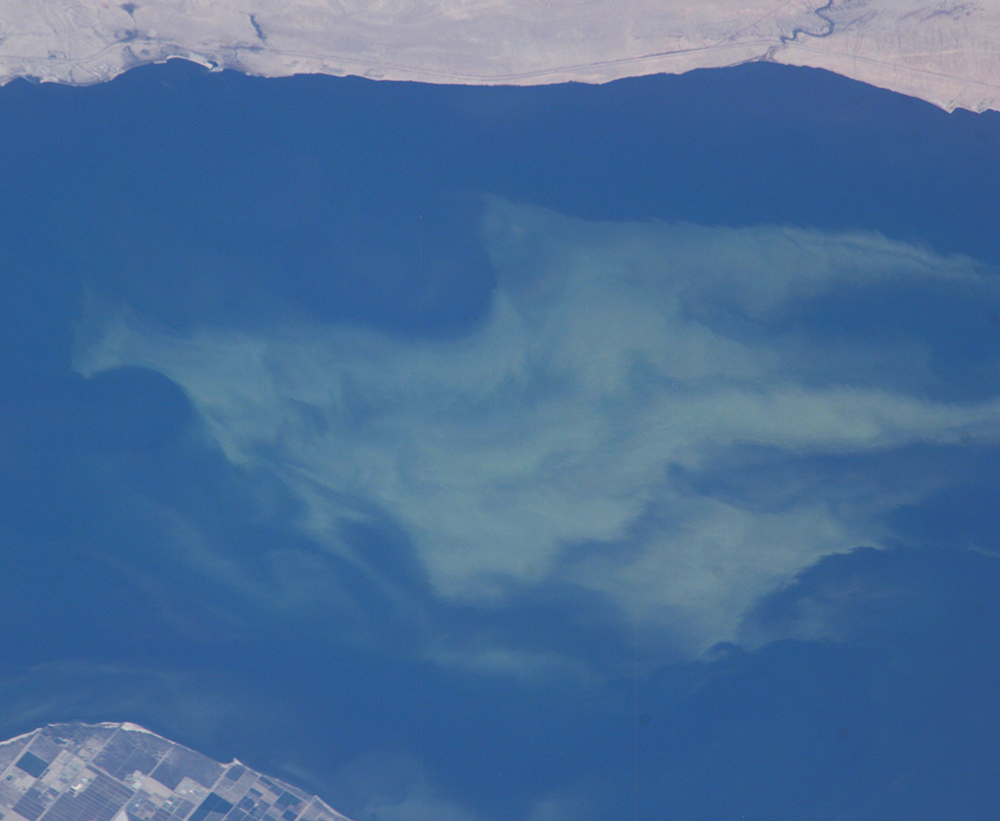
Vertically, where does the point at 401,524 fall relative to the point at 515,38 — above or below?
below

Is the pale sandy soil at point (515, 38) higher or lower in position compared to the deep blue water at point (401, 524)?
higher

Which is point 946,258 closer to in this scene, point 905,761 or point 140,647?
point 905,761

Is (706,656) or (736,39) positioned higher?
(736,39)

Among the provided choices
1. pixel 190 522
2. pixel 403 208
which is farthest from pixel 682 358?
pixel 190 522

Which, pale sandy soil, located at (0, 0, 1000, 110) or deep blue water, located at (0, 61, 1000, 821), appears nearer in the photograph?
deep blue water, located at (0, 61, 1000, 821)

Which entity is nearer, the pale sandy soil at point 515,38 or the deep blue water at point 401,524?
the deep blue water at point 401,524

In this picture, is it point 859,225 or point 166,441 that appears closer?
point 859,225

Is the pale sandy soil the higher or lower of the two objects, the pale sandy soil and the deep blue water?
the higher

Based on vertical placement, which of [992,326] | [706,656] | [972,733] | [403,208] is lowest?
[706,656]
